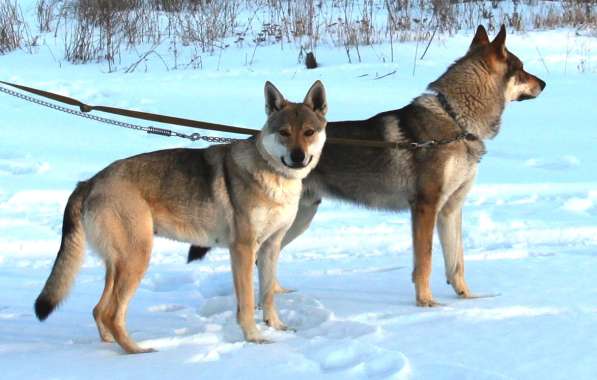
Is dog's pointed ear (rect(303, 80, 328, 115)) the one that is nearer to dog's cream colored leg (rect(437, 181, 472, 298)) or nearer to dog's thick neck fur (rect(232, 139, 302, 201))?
dog's thick neck fur (rect(232, 139, 302, 201))

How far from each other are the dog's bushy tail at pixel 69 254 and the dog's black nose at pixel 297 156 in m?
1.03

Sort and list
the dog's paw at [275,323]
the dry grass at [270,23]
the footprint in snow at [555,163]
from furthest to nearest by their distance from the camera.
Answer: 1. the dry grass at [270,23]
2. the footprint in snow at [555,163]
3. the dog's paw at [275,323]

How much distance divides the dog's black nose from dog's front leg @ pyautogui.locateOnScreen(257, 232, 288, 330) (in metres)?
0.60

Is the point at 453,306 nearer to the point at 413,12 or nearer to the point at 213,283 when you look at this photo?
the point at 213,283

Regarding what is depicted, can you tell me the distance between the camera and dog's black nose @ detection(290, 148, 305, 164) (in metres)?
4.15

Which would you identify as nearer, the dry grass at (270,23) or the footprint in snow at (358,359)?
the footprint in snow at (358,359)

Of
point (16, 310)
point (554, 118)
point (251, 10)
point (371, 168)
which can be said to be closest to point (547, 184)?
point (554, 118)

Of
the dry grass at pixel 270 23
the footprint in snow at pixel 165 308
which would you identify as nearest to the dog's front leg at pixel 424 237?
the footprint in snow at pixel 165 308

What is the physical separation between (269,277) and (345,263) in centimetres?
130

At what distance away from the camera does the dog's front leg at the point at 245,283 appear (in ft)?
14.1

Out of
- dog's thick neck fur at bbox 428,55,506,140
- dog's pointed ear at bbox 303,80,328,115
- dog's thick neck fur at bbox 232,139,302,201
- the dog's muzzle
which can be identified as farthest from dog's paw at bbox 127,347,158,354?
dog's thick neck fur at bbox 428,55,506,140

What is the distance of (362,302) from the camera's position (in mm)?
4871

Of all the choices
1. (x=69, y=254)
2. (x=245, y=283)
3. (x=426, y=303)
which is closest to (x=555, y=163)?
(x=426, y=303)

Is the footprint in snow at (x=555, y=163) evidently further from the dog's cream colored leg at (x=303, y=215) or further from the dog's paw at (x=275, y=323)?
the dog's paw at (x=275, y=323)
